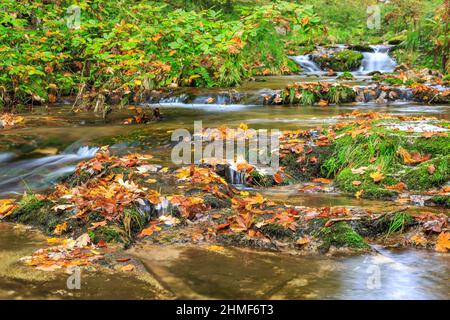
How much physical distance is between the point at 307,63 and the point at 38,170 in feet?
47.1

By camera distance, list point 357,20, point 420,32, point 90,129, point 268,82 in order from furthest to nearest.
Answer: point 357,20, point 420,32, point 268,82, point 90,129

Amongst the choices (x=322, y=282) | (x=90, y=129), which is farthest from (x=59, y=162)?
(x=322, y=282)

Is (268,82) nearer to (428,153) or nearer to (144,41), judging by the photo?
(144,41)

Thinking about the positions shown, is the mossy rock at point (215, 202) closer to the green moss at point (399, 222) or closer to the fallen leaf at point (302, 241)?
the fallen leaf at point (302, 241)

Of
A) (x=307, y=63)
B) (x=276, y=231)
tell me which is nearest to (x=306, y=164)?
(x=276, y=231)

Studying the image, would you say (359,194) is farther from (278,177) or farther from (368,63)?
(368,63)

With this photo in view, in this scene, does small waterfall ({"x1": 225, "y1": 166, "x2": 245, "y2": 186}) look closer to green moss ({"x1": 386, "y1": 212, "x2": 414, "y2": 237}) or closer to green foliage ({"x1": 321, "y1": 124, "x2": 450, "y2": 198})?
green foliage ({"x1": 321, "y1": 124, "x2": 450, "y2": 198})

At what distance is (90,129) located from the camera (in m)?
8.34

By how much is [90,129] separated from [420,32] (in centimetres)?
1323

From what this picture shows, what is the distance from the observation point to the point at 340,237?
3686mm

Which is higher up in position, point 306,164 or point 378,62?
point 378,62

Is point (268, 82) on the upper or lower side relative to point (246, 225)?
upper

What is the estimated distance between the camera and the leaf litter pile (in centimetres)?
373

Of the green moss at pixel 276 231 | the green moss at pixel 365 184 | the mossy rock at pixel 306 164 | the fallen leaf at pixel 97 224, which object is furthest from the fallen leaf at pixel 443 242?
the fallen leaf at pixel 97 224
